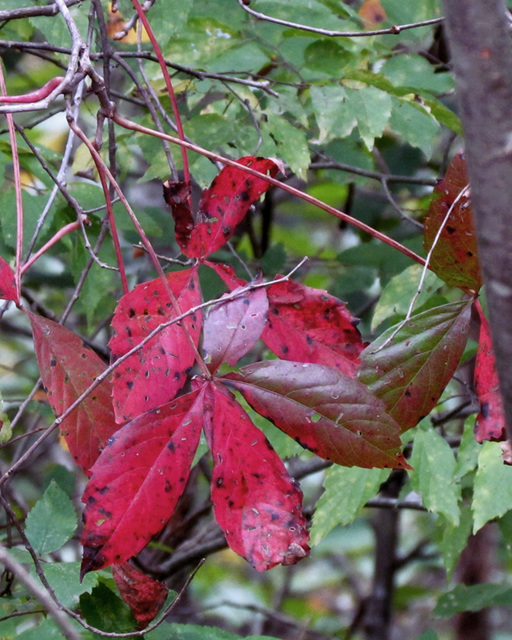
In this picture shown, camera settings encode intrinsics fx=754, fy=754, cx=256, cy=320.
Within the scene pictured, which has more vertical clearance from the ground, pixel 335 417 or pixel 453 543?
pixel 335 417

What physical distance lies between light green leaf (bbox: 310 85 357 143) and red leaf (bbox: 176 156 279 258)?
41 centimetres

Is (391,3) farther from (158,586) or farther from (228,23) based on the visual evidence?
(158,586)

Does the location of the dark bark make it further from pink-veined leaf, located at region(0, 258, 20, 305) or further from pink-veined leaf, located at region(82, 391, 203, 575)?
pink-veined leaf, located at region(0, 258, 20, 305)

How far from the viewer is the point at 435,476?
3.64 feet

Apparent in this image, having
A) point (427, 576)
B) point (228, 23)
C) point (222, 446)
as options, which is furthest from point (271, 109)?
point (427, 576)

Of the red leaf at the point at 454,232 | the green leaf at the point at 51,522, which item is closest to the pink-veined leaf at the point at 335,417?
the red leaf at the point at 454,232

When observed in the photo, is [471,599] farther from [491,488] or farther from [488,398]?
[488,398]

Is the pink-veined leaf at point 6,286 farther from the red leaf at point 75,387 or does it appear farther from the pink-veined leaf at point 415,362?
the pink-veined leaf at point 415,362

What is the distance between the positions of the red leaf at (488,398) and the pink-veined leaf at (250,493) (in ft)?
0.62

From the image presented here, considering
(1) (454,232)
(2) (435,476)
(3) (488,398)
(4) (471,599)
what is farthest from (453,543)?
(1) (454,232)

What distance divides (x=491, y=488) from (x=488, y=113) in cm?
69

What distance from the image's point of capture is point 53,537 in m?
0.94

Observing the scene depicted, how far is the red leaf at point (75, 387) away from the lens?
771mm

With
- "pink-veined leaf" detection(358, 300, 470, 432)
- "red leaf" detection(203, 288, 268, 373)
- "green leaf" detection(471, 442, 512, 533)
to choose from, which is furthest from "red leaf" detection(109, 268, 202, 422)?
"green leaf" detection(471, 442, 512, 533)
